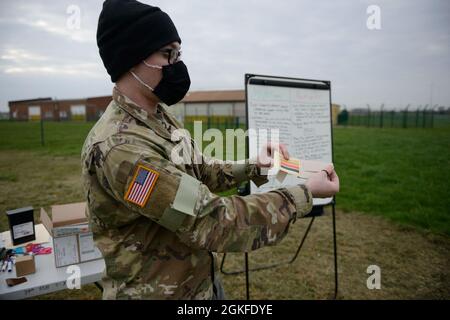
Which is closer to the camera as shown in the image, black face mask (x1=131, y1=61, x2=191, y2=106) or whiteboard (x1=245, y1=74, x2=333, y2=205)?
black face mask (x1=131, y1=61, x2=191, y2=106)

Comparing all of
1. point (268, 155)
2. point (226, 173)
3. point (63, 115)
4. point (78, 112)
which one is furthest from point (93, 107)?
point (268, 155)

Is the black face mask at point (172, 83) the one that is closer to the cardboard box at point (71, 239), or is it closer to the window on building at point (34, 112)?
the cardboard box at point (71, 239)

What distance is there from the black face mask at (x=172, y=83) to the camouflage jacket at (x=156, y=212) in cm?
11

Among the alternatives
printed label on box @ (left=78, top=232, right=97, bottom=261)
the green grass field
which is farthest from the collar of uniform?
the green grass field

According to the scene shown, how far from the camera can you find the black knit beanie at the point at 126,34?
1.28 m

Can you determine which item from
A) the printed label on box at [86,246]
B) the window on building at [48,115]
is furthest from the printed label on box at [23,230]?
the window on building at [48,115]

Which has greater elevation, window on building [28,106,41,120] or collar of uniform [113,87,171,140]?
window on building [28,106,41,120]

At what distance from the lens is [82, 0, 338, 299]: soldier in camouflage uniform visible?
1.05 meters

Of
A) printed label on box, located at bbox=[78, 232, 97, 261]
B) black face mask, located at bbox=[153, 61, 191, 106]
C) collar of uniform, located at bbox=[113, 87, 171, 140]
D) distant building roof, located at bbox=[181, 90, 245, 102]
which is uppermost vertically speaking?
distant building roof, located at bbox=[181, 90, 245, 102]

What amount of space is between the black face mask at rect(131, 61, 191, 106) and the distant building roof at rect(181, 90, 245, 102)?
1499 inches

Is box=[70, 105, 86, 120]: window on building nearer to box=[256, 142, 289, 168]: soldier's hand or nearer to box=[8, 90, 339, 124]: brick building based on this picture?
box=[8, 90, 339, 124]: brick building

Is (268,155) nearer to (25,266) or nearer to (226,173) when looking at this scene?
(226,173)

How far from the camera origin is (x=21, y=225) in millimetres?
2332

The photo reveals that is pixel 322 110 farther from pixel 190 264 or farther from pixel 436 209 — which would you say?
pixel 436 209
